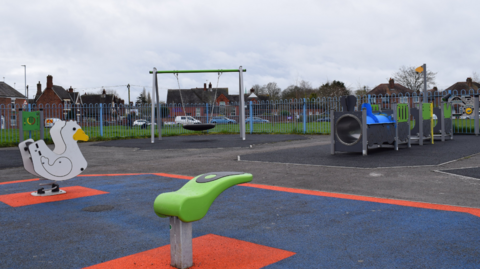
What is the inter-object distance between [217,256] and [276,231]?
2.99ft

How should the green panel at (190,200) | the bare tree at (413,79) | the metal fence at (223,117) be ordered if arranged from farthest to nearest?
the bare tree at (413,79) → the metal fence at (223,117) → the green panel at (190,200)

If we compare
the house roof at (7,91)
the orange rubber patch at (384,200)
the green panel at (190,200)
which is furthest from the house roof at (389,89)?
the green panel at (190,200)

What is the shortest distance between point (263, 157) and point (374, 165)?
10.0 ft

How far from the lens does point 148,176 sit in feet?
25.9

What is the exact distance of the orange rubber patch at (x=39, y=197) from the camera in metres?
5.64

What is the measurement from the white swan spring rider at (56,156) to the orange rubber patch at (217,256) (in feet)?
11.0

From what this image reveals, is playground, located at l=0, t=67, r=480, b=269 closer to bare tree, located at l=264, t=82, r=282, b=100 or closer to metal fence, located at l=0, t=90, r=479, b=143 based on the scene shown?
metal fence, located at l=0, t=90, r=479, b=143

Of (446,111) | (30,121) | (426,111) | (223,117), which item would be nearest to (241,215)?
(30,121)

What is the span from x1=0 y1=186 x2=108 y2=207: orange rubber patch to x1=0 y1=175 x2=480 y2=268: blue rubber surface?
0.82ft

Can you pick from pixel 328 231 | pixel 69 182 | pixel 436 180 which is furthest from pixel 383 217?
pixel 69 182

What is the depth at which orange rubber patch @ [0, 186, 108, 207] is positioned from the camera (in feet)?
18.5

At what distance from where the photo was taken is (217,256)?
3.35 meters

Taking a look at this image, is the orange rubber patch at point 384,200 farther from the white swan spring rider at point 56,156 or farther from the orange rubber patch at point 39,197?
the white swan spring rider at point 56,156

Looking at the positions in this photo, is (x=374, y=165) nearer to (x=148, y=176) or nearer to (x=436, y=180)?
(x=436, y=180)
